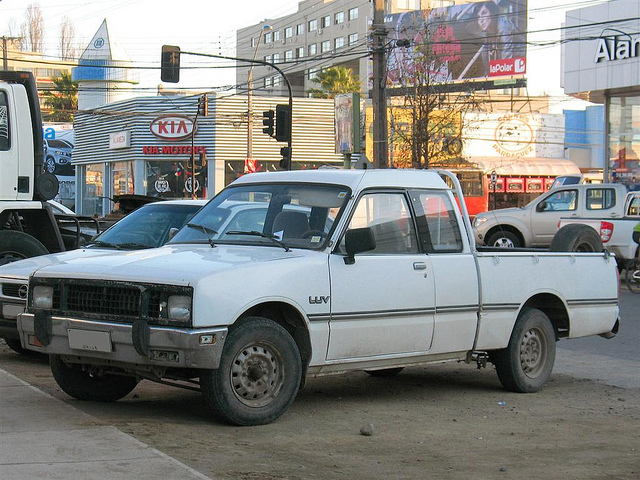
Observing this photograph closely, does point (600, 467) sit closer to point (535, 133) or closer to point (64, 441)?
point (64, 441)

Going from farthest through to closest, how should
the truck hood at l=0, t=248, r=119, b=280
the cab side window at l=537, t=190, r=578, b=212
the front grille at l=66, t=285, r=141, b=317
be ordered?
the cab side window at l=537, t=190, r=578, b=212
the truck hood at l=0, t=248, r=119, b=280
the front grille at l=66, t=285, r=141, b=317

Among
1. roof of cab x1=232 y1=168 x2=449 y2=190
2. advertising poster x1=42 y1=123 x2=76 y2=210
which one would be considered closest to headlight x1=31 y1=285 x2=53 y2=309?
roof of cab x1=232 y1=168 x2=449 y2=190

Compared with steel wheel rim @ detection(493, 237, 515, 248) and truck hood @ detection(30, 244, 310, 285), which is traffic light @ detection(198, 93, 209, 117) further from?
truck hood @ detection(30, 244, 310, 285)

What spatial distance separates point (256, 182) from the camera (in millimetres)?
8312

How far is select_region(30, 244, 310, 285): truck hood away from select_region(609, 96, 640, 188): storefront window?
26.9m

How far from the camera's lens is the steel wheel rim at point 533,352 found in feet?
29.6

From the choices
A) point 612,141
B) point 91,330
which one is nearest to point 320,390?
point 91,330

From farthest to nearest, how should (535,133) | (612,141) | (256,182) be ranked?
(535,133) → (612,141) → (256,182)

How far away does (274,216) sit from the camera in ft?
26.1

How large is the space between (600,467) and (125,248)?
565 centimetres

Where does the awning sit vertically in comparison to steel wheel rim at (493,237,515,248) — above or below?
above

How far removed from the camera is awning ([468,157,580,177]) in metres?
59.5

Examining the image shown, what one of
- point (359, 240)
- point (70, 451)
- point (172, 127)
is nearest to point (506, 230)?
point (359, 240)

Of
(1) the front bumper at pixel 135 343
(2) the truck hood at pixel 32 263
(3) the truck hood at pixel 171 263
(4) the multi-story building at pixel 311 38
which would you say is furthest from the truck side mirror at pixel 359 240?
(4) the multi-story building at pixel 311 38
